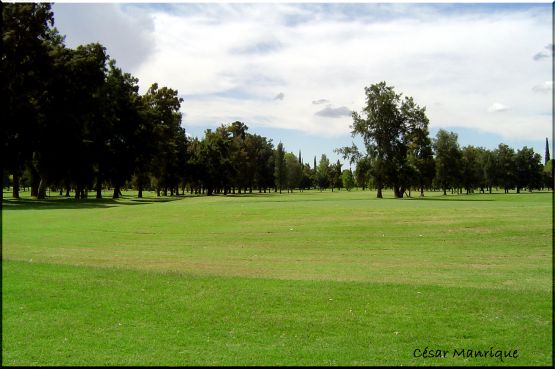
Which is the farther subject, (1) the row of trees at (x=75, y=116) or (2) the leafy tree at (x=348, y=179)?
(2) the leafy tree at (x=348, y=179)

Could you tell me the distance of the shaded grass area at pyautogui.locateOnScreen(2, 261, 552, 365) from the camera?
868 cm

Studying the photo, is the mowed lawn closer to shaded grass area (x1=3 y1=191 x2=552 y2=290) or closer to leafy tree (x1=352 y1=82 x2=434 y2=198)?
shaded grass area (x1=3 y1=191 x2=552 y2=290)

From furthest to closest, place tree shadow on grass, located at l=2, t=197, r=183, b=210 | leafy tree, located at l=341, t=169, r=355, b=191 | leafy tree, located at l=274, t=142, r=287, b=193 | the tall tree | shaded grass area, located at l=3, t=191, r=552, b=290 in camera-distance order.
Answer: leafy tree, located at l=341, t=169, r=355, b=191, leafy tree, located at l=274, t=142, r=287, b=193, the tall tree, tree shadow on grass, located at l=2, t=197, r=183, b=210, shaded grass area, located at l=3, t=191, r=552, b=290

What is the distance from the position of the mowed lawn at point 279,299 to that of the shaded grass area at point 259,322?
0.03 meters

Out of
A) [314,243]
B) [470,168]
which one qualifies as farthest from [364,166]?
[314,243]

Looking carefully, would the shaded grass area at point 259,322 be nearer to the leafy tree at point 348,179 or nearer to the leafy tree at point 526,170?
the leafy tree at point 526,170

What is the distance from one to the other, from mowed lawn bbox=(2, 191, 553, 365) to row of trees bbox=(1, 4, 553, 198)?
39.7m

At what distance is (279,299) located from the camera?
40.9 ft

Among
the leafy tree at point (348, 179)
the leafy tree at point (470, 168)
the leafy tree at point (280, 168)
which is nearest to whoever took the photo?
the leafy tree at point (470, 168)

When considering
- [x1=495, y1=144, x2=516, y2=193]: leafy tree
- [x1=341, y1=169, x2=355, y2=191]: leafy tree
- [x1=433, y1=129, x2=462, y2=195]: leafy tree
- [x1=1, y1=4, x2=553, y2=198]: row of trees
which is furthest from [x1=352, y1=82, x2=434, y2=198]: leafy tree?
[x1=341, y1=169, x2=355, y2=191]: leafy tree

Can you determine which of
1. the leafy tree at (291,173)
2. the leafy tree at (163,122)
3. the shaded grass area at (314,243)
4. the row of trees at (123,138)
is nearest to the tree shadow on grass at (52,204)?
the row of trees at (123,138)

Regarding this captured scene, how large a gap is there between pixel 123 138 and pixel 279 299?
257 ft

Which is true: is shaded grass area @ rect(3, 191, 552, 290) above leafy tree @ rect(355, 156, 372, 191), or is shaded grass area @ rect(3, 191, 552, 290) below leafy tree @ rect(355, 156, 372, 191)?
below

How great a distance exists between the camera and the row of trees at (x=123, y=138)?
2349 inches
